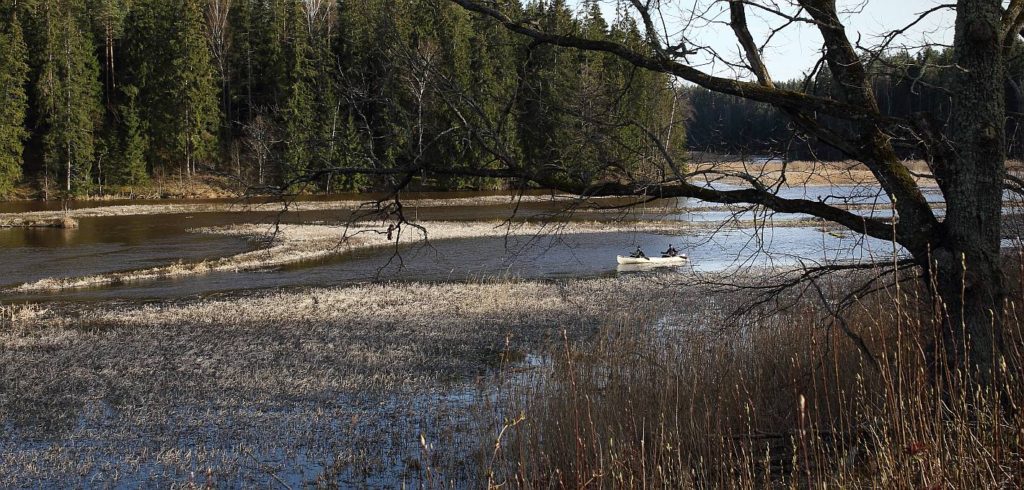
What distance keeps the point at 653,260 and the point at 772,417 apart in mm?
17634

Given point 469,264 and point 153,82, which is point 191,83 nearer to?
point 153,82

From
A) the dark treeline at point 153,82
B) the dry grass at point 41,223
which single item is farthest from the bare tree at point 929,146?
the dark treeline at point 153,82

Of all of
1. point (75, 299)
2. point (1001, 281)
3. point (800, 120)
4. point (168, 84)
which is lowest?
point (75, 299)

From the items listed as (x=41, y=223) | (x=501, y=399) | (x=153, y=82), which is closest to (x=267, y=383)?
(x=501, y=399)

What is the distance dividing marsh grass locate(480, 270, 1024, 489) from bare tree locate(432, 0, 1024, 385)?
11.8 inches

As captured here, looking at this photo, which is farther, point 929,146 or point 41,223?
point 41,223

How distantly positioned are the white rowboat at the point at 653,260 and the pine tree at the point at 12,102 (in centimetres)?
4038

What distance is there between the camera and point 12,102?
1978 inches

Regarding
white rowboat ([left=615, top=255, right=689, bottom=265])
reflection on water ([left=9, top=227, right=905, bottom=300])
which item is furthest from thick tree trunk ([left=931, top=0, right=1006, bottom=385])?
white rowboat ([left=615, top=255, right=689, bottom=265])

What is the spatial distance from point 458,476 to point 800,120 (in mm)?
3857

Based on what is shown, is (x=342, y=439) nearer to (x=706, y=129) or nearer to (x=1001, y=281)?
(x=706, y=129)

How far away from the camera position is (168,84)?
56.6 metres

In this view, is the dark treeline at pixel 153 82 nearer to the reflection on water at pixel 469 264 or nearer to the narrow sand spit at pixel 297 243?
the narrow sand spit at pixel 297 243

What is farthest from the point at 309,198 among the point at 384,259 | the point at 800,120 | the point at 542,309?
the point at 800,120
